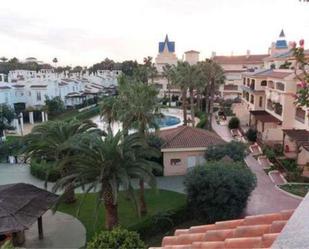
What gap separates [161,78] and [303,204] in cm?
8560

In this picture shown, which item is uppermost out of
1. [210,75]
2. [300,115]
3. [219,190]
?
[210,75]

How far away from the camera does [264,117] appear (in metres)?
41.3

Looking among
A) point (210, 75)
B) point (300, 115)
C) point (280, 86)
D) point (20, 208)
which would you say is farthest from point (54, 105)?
point (20, 208)

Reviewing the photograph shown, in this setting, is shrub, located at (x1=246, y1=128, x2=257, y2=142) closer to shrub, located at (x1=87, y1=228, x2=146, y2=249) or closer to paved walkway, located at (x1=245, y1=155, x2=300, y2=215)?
paved walkway, located at (x1=245, y1=155, x2=300, y2=215)

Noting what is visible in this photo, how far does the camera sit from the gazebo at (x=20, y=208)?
15.9 m

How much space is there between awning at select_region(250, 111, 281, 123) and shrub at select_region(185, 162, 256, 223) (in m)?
20.2

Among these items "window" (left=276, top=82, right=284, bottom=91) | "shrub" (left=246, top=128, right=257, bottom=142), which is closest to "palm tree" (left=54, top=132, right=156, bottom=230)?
"window" (left=276, top=82, right=284, bottom=91)

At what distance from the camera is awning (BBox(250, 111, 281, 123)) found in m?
39.1

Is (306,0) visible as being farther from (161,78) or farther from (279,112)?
(161,78)

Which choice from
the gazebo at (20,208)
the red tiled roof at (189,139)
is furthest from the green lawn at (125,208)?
the red tiled roof at (189,139)

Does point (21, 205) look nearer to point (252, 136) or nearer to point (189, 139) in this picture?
point (189, 139)

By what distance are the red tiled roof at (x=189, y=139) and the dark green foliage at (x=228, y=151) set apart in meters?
1.83

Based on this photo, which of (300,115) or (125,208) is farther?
(300,115)

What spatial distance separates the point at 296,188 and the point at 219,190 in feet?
29.2
